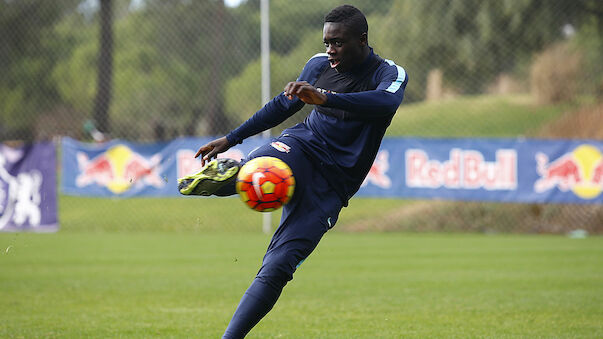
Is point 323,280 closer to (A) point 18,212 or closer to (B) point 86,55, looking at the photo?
(A) point 18,212

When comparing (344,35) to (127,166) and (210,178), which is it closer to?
(210,178)

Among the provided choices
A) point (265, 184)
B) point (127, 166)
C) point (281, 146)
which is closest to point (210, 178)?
point (265, 184)

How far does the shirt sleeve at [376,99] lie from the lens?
423cm

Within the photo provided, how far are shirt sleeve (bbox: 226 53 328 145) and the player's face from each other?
9.4 inches

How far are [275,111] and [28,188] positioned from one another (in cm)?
1119

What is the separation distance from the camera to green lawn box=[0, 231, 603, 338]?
5887 millimetres

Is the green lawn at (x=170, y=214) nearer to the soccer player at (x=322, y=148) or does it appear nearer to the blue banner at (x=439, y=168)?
the blue banner at (x=439, y=168)

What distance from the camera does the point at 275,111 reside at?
4895 mm

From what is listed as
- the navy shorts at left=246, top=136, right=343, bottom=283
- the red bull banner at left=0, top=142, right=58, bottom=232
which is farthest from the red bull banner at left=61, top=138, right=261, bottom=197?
the navy shorts at left=246, top=136, right=343, bottom=283

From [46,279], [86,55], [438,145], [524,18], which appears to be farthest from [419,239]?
[86,55]

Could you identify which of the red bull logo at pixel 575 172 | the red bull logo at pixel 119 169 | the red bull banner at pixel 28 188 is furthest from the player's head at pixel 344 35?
the red bull banner at pixel 28 188

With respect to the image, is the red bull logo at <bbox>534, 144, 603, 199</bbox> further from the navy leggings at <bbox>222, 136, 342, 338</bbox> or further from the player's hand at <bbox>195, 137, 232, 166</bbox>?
the player's hand at <bbox>195, 137, 232, 166</bbox>

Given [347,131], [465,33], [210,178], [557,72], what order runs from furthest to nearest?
[557,72], [465,33], [347,131], [210,178]

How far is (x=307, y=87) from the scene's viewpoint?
4.05 meters
